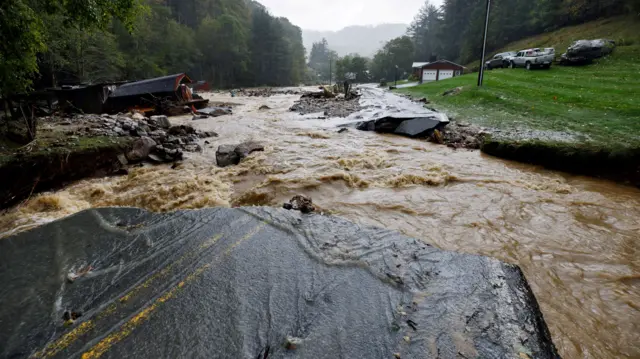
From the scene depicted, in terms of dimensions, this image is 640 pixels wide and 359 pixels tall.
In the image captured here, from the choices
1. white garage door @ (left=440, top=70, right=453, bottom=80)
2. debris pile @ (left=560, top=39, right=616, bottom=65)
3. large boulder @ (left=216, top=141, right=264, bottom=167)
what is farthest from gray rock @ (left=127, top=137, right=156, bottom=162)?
white garage door @ (left=440, top=70, right=453, bottom=80)

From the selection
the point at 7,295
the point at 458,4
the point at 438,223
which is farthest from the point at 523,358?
the point at 458,4

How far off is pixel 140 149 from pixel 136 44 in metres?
58.9

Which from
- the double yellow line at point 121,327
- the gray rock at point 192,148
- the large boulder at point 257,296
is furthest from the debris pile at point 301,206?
the gray rock at point 192,148

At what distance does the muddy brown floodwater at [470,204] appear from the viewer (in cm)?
320

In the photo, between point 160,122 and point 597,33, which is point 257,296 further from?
point 597,33

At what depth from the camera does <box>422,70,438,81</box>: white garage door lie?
151ft

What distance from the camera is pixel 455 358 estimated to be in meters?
2.38

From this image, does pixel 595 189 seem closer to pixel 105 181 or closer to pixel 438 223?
pixel 438 223

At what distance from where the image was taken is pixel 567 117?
35.8ft

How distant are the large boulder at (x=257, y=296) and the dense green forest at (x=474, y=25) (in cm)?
4708

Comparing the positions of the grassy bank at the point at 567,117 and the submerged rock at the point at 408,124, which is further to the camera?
the submerged rock at the point at 408,124

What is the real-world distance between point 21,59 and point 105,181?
394 centimetres

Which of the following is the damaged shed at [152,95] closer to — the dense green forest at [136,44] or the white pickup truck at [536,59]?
the dense green forest at [136,44]

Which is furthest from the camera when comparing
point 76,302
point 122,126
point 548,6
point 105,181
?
point 548,6
